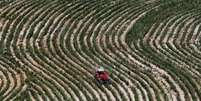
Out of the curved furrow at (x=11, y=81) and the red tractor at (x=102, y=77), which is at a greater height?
the curved furrow at (x=11, y=81)

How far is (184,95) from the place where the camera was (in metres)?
25.4

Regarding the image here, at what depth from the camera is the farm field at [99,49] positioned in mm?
25656

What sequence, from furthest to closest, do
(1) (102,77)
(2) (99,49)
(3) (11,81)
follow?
1. (2) (99,49)
2. (3) (11,81)
3. (1) (102,77)

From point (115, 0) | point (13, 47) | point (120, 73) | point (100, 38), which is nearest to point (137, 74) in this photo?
point (120, 73)

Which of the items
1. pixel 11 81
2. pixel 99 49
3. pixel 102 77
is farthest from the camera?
pixel 99 49

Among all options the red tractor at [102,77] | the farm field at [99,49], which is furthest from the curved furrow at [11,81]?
the red tractor at [102,77]

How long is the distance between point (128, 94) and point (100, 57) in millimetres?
4267

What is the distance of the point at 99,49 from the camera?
29906mm

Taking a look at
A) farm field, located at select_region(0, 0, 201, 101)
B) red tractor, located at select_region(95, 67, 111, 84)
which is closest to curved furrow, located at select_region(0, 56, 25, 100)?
farm field, located at select_region(0, 0, 201, 101)

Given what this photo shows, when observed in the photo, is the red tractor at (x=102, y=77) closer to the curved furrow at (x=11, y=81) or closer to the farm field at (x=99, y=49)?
the farm field at (x=99, y=49)

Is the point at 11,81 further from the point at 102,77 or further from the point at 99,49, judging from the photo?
the point at 99,49

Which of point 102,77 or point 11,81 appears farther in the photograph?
point 11,81

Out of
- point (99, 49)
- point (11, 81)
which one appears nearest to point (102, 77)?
point (99, 49)

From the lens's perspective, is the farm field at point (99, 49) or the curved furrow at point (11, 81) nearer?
the curved furrow at point (11, 81)
